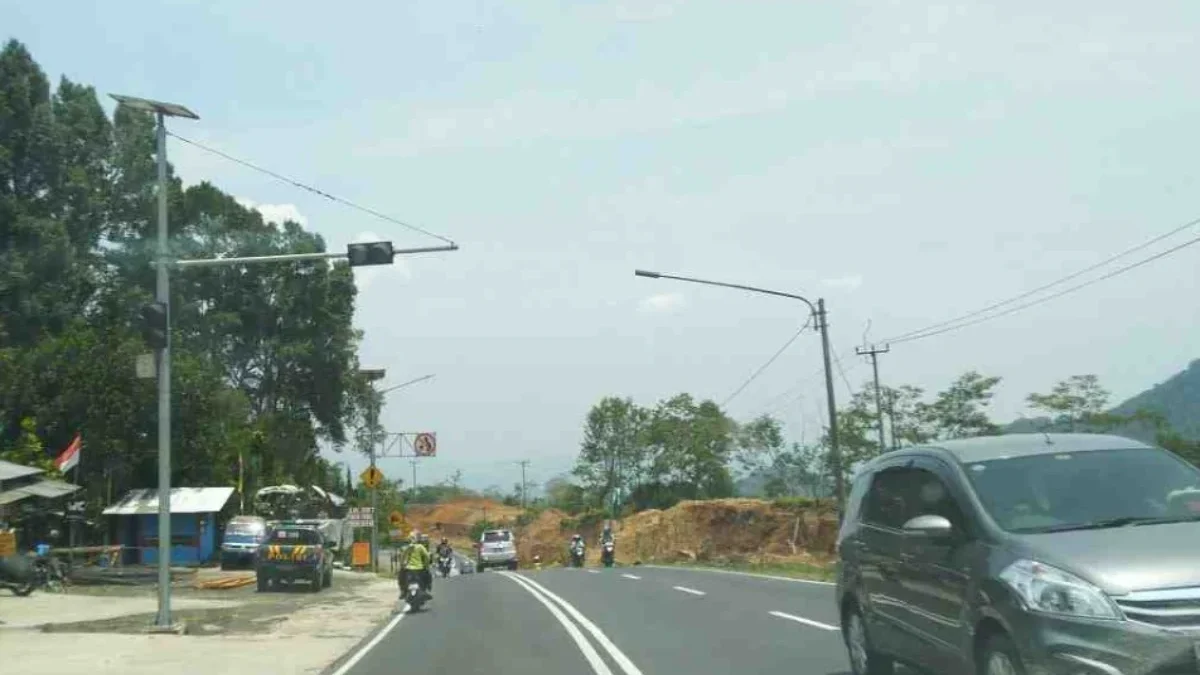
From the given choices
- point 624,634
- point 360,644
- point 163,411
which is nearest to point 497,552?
point 163,411

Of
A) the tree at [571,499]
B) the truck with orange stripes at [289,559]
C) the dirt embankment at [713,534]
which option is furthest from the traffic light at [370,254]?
the tree at [571,499]

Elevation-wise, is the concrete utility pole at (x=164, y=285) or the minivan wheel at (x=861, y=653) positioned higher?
the concrete utility pole at (x=164, y=285)

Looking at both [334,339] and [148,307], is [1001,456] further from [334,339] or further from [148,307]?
[334,339]

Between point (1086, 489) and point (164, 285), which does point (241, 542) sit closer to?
point (164, 285)

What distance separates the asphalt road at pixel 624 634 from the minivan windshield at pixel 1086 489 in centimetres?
404

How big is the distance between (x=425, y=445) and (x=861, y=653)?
53.3m

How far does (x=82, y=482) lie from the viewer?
4638 centimetres

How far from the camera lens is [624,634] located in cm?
1766

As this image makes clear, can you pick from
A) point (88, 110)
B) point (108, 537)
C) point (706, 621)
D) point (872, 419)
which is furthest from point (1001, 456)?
point (88, 110)

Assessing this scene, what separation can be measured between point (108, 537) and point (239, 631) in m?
31.0

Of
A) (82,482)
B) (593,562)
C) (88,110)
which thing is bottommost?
(593,562)

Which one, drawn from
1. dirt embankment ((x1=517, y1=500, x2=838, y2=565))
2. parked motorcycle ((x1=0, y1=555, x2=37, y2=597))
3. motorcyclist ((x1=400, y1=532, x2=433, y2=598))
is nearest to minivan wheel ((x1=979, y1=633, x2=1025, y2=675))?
motorcyclist ((x1=400, y1=532, x2=433, y2=598))

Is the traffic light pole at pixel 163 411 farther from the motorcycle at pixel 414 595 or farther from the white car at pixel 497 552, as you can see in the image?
the white car at pixel 497 552

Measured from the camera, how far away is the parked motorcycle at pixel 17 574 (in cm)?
2856
